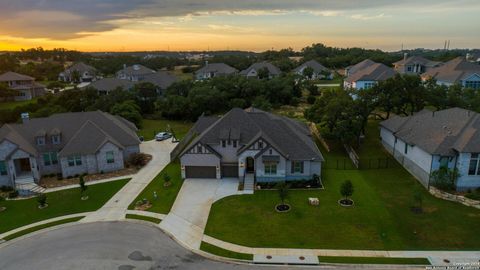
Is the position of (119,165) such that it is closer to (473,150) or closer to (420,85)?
(473,150)

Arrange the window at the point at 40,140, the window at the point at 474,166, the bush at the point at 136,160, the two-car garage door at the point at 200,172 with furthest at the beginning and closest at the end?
the bush at the point at 136,160, the window at the point at 40,140, the two-car garage door at the point at 200,172, the window at the point at 474,166

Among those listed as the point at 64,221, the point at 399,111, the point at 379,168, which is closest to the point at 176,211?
the point at 64,221

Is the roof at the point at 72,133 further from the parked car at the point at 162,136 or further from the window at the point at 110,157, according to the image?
the parked car at the point at 162,136

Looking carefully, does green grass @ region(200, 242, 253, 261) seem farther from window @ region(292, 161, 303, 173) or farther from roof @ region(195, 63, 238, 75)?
roof @ region(195, 63, 238, 75)

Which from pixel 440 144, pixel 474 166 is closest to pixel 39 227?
pixel 440 144

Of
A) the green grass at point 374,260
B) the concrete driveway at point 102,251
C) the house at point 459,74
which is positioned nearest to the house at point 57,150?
the concrete driveway at point 102,251
